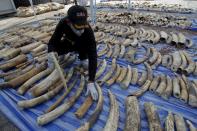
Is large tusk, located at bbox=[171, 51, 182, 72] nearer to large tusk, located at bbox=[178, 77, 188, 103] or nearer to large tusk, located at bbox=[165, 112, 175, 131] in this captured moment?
large tusk, located at bbox=[178, 77, 188, 103]

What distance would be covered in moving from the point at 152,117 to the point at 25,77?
2604 mm

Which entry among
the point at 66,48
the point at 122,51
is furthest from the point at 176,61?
the point at 66,48

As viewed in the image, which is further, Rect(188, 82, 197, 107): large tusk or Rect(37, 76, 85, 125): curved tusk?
Rect(188, 82, 197, 107): large tusk

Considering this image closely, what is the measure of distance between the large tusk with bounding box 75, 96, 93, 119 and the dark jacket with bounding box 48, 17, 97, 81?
378 mm

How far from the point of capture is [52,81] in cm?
377

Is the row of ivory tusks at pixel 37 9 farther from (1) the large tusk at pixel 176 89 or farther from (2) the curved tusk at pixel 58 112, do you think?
(1) the large tusk at pixel 176 89

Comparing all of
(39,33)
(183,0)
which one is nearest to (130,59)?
(39,33)

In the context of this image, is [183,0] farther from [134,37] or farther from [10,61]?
[10,61]

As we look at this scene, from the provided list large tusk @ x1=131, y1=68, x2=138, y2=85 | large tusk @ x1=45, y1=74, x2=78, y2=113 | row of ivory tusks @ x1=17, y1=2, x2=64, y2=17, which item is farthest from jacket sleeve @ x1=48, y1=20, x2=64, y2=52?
row of ivory tusks @ x1=17, y1=2, x2=64, y2=17

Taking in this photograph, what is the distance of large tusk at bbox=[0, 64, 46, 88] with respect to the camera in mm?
3897

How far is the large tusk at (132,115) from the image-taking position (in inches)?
104

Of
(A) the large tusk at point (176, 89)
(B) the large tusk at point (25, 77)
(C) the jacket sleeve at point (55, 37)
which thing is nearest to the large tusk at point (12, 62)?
(B) the large tusk at point (25, 77)

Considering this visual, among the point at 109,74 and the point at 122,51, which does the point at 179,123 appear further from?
the point at 122,51

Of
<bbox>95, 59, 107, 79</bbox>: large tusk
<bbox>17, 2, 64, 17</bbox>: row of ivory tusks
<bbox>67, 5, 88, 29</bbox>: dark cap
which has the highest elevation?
<bbox>67, 5, 88, 29</bbox>: dark cap
